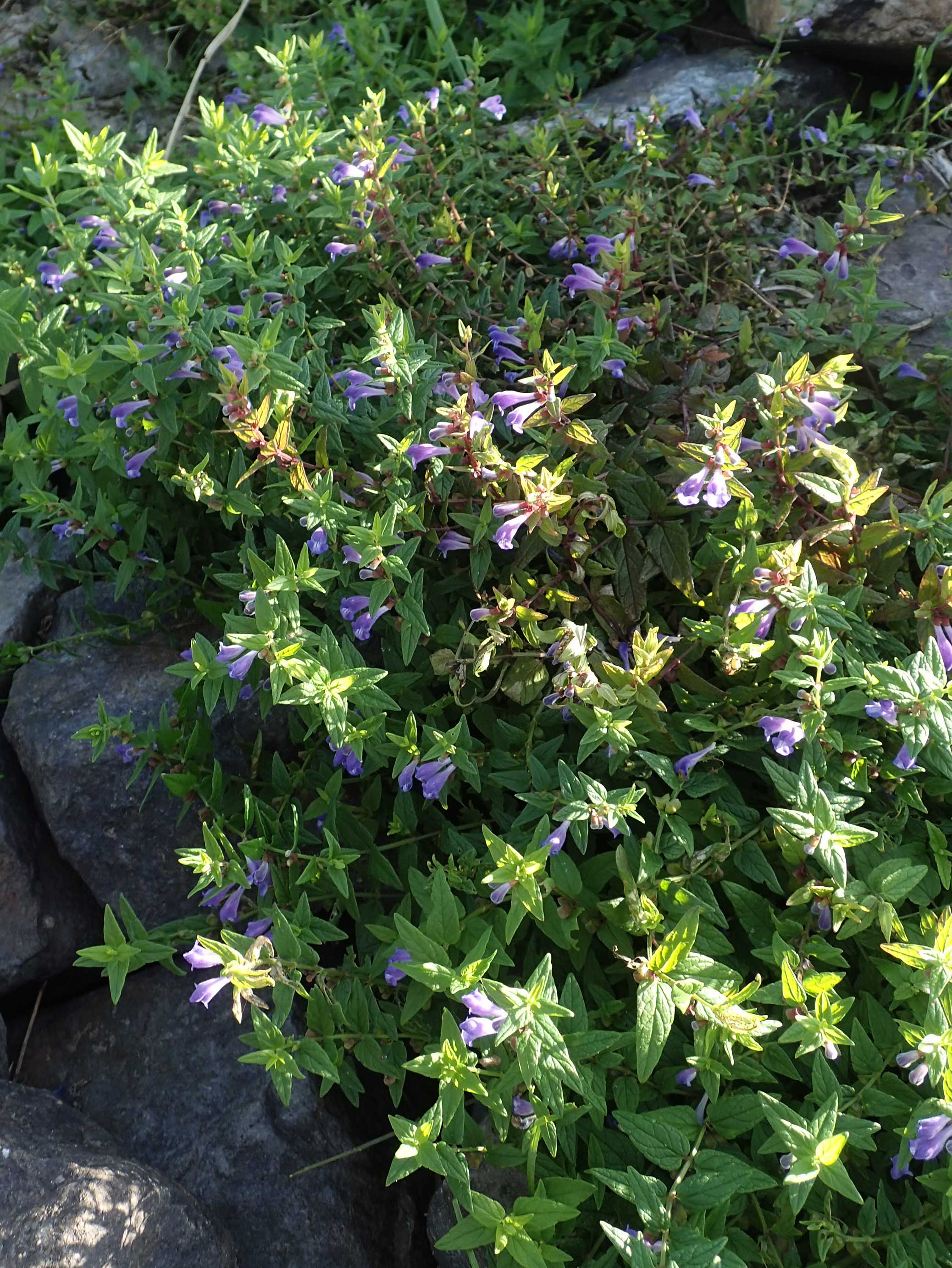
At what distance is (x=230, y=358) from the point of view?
2.49 metres

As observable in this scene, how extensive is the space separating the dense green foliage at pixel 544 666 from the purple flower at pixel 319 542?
0.05ft

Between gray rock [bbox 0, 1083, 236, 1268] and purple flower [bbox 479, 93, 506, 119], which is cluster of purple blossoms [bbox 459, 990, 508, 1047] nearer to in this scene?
gray rock [bbox 0, 1083, 236, 1268]

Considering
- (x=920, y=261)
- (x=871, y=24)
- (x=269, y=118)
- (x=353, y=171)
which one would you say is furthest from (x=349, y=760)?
(x=871, y=24)

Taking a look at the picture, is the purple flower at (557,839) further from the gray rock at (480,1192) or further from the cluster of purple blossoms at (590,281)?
the cluster of purple blossoms at (590,281)

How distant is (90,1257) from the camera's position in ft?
6.91

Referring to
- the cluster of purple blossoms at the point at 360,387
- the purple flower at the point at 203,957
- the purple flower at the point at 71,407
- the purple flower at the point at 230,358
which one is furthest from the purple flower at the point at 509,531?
the purple flower at the point at 71,407

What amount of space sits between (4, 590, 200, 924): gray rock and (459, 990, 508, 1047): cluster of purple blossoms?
138 centimetres

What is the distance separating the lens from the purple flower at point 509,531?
2215 mm

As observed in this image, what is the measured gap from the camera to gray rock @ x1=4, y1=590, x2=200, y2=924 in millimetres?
2949

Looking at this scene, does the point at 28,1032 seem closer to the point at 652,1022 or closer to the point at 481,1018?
the point at 481,1018

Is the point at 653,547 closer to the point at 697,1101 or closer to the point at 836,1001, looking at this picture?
the point at 836,1001

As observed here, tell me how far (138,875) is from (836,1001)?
2004mm

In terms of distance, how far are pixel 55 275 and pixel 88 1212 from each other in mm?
2635

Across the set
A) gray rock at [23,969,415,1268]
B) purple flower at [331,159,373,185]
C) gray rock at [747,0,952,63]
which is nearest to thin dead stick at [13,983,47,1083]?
gray rock at [23,969,415,1268]
